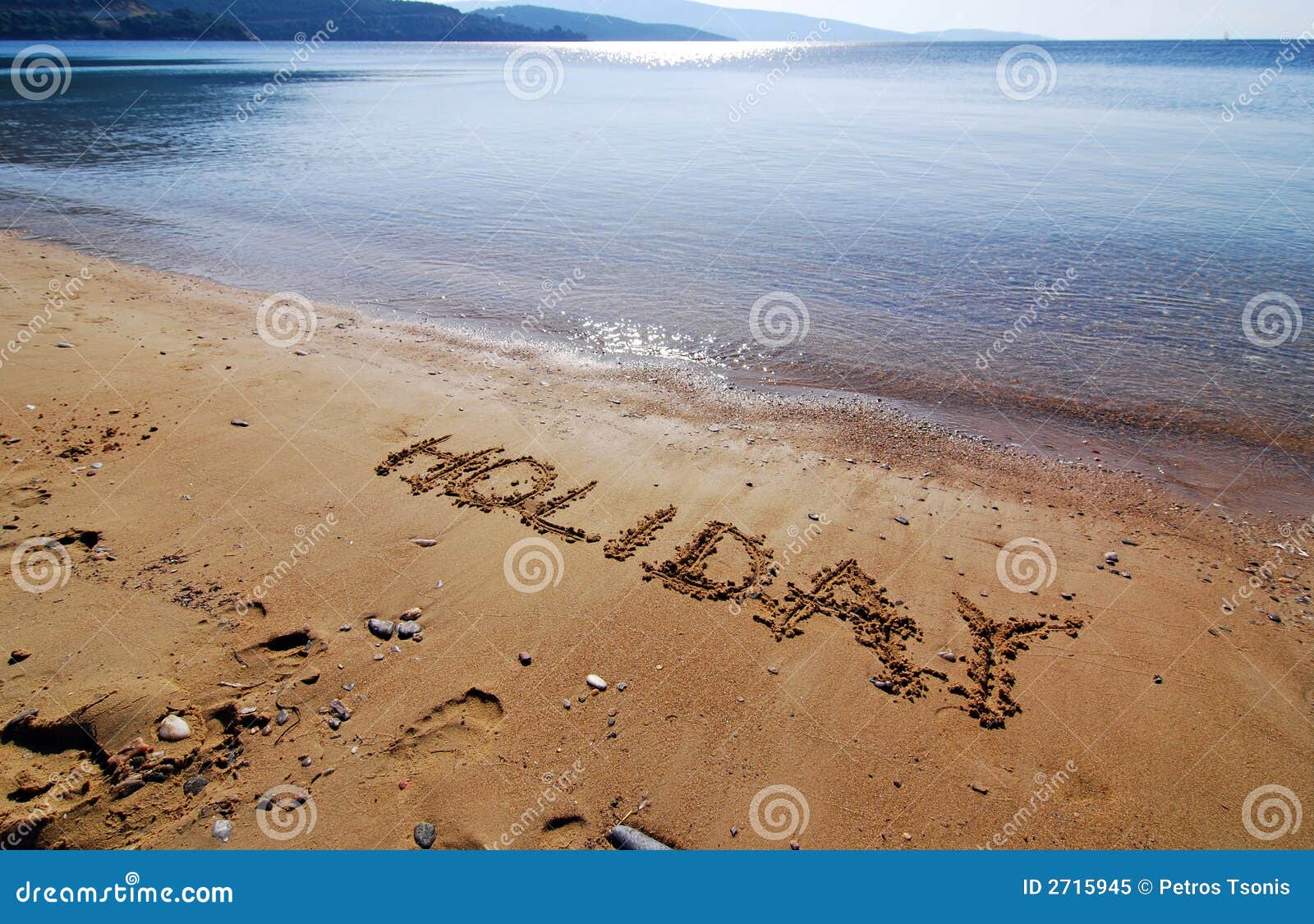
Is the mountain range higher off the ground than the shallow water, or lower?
higher

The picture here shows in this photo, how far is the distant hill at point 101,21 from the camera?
269 feet

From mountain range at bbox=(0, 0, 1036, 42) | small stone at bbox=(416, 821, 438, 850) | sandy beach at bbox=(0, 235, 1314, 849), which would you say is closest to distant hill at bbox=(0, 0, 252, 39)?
Result: mountain range at bbox=(0, 0, 1036, 42)

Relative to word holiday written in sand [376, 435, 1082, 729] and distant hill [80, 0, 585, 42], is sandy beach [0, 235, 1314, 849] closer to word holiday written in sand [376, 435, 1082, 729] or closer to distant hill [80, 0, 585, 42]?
word holiday written in sand [376, 435, 1082, 729]

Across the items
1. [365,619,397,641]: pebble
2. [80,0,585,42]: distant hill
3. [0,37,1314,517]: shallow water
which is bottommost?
[365,619,397,641]: pebble

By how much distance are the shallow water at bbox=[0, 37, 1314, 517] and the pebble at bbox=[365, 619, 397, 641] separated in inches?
249

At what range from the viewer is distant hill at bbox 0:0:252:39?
269 feet

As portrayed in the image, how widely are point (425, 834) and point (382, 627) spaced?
6.05 feet

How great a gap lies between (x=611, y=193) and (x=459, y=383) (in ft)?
40.7

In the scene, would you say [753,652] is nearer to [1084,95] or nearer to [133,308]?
[133,308]

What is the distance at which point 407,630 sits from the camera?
5309 millimetres

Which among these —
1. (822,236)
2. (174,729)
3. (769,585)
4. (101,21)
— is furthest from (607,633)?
(101,21)

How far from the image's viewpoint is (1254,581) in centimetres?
608

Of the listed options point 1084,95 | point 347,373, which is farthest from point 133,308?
point 1084,95

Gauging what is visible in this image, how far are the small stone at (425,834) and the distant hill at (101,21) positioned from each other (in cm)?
12102
